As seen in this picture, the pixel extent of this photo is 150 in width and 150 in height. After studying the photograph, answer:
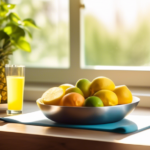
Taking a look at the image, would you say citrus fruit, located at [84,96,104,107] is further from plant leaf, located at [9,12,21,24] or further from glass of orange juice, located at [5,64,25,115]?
plant leaf, located at [9,12,21,24]

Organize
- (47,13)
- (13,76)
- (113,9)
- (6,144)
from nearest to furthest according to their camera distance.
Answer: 1. (6,144)
2. (13,76)
3. (113,9)
4. (47,13)

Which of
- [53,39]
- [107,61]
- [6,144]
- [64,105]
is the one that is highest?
[53,39]

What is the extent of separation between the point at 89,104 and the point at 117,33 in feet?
2.40

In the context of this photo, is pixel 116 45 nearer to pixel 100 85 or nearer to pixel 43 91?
pixel 43 91

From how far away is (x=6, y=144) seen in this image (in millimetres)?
847

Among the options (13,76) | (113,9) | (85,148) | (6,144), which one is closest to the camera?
(85,148)

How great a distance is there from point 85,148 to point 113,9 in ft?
3.05

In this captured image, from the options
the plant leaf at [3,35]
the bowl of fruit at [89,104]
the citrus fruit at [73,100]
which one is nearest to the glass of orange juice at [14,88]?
the bowl of fruit at [89,104]

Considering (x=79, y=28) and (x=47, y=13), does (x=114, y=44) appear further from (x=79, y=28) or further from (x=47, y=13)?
(x=47, y=13)

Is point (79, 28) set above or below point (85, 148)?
above

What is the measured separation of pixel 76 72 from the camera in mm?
1569

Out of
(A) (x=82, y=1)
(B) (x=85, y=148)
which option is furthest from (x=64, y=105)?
(A) (x=82, y=1)

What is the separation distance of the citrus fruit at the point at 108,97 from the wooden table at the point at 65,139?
0.36ft

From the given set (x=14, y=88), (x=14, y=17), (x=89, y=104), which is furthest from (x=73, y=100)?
(x=14, y=17)
